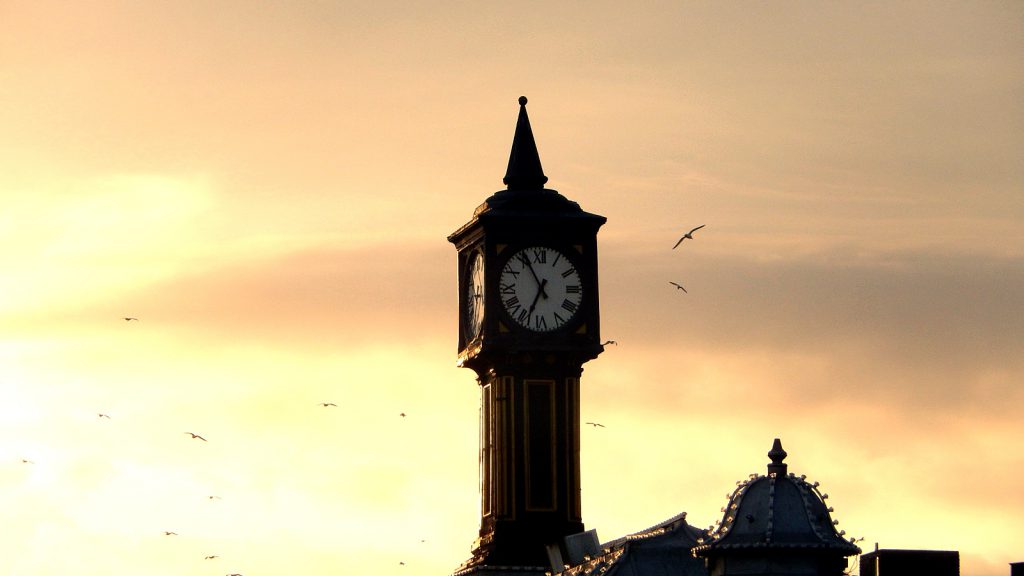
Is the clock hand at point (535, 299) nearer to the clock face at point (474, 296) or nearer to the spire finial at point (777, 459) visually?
the clock face at point (474, 296)

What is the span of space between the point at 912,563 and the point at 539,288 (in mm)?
25623

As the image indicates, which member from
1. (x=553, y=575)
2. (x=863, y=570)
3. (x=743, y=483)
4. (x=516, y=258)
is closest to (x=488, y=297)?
(x=516, y=258)

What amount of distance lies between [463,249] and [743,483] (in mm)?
38066

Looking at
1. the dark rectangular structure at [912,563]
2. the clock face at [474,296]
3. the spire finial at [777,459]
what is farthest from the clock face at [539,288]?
the spire finial at [777,459]

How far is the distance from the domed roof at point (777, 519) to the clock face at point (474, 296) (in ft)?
115

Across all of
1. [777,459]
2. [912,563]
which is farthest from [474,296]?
[777,459]

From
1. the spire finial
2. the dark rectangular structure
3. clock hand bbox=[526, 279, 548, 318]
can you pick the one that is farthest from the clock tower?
the spire finial

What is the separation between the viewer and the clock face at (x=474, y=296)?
122438 millimetres

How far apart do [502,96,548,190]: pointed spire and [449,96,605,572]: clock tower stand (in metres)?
2.24

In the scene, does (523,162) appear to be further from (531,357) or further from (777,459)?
(777,459)

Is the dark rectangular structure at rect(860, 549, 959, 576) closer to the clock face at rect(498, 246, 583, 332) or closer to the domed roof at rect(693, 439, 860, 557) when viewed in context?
the domed roof at rect(693, 439, 860, 557)

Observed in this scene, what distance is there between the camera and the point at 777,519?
8694cm

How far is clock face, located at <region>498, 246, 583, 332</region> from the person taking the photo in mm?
121375

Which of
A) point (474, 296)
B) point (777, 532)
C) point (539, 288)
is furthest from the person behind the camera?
point (474, 296)
